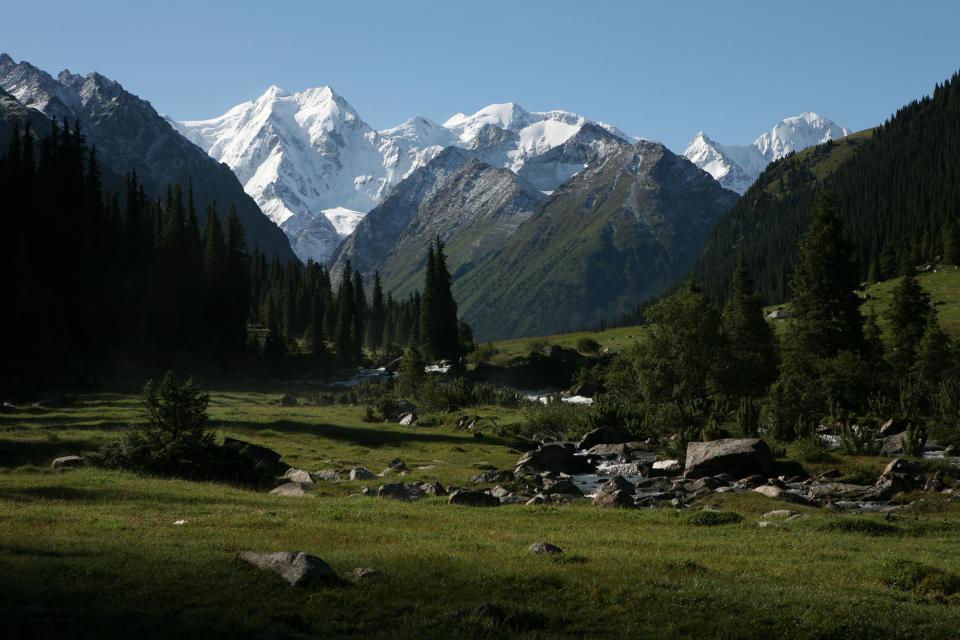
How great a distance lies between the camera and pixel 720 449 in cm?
4422

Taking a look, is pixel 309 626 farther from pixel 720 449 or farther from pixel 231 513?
pixel 720 449

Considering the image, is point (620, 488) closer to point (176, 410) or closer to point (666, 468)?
point (666, 468)

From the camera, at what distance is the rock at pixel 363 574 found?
55.4ft

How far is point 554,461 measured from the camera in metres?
46.9

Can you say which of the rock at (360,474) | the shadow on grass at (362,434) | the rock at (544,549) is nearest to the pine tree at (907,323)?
the shadow on grass at (362,434)

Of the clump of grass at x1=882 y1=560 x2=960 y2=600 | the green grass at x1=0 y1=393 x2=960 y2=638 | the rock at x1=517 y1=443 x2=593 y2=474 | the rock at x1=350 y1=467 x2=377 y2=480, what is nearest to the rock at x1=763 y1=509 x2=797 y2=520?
the green grass at x1=0 y1=393 x2=960 y2=638

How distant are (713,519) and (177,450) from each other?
2290cm

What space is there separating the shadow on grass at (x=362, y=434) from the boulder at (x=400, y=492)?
62.5 feet

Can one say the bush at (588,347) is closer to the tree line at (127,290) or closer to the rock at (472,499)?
the tree line at (127,290)

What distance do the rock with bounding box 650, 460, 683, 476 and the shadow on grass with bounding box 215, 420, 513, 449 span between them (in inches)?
497

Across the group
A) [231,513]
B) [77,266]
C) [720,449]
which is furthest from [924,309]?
[77,266]

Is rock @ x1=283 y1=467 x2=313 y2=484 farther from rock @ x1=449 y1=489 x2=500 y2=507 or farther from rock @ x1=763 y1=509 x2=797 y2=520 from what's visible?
rock @ x1=763 y1=509 x2=797 y2=520

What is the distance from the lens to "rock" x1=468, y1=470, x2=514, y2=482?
40656 millimetres

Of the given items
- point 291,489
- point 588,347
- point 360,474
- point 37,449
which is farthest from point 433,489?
point 588,347
